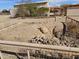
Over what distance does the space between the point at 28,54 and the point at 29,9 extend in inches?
844

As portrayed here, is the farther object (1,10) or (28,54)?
(1,10)

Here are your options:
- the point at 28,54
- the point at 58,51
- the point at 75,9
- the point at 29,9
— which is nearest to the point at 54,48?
the point at 58,51

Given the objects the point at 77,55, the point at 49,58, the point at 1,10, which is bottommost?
the point at 1,10

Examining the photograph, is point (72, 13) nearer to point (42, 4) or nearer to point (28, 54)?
point (42, 4)

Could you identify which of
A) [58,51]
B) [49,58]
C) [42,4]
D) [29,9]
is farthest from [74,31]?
[42,4]

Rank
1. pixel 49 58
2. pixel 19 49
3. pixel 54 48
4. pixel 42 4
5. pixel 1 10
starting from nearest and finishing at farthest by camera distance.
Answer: pixel 54 48 → pixel 19 49 → pixel 49 58 → pixel 42 4 → pixel 1 10

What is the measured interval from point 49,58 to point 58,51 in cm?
68

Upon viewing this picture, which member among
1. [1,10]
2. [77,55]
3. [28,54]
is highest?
[77,55]

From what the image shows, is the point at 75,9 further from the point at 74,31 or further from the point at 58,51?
the point at 58,51

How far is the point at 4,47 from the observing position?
2764mm

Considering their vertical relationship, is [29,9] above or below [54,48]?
below

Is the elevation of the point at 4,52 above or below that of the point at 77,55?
below

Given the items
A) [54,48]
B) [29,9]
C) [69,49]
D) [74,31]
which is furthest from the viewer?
[29,9]

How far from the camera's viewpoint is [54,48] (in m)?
2.23
